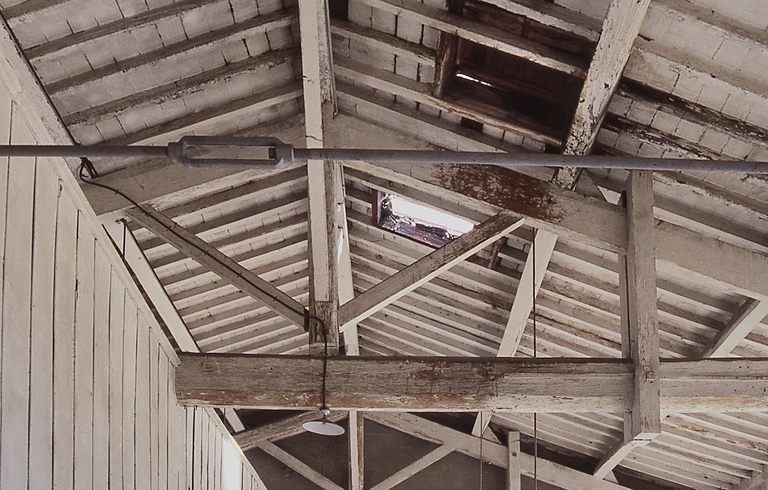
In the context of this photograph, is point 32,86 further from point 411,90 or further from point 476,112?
point 476,112

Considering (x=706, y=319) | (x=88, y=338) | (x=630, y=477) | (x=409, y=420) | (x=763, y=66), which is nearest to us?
(x=88, y=338)

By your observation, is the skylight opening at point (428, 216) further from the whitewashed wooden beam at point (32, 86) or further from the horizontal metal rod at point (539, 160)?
the horizontal metal rod at point (539, 160)

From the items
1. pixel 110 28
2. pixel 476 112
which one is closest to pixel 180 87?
pixel 110 28

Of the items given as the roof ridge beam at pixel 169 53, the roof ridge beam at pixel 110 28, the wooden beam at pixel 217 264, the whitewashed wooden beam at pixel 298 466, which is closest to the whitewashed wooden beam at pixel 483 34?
the roof ridge beam at pixel 169 53

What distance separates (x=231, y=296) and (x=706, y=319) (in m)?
3.92

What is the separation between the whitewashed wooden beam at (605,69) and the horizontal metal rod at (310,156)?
5.82 ft

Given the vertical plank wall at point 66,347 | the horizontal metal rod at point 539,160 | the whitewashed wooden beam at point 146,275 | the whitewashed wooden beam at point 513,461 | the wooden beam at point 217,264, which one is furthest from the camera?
the whitewashed wooden beam at point 513,461

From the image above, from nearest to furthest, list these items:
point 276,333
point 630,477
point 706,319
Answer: point 706,319 < point 276,333 < point 630,477

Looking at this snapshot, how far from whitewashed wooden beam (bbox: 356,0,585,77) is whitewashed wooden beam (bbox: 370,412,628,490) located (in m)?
6.58

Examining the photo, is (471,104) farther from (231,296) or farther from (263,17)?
(231,296)

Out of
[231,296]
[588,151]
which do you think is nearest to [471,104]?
[588,151]

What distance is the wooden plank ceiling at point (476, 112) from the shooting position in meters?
4.05

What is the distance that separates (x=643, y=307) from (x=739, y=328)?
1504 mm

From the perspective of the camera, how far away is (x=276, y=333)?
8.60m
